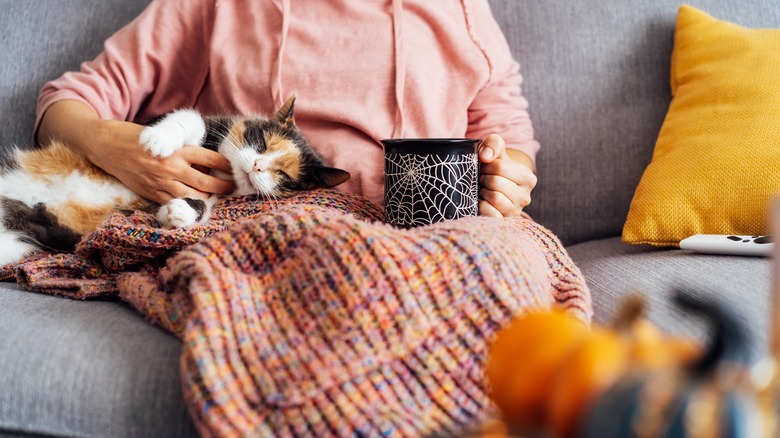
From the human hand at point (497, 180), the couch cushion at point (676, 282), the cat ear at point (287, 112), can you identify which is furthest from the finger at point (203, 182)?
the couch cushion at point (676, 282)

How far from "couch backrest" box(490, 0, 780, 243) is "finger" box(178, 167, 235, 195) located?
72cm

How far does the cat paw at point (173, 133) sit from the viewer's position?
39.9 inches

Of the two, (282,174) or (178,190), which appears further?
(282,174)

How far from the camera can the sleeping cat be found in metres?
1.07

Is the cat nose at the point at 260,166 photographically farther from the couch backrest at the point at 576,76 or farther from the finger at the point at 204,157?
the couch backrest at the point at 576,76

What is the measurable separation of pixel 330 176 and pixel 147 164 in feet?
1.05

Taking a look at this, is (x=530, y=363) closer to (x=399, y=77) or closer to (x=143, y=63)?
(x=399, y=77)

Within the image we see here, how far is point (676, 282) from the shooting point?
34.3 inches

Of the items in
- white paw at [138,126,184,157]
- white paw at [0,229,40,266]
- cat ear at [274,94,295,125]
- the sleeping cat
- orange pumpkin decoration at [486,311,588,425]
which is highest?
orange pumpkin decoration at [486,311,588,425]

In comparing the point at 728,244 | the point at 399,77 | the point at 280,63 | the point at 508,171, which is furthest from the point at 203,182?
the point at 728,244

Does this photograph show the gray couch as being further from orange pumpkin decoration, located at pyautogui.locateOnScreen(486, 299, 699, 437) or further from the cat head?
orange pumpkin decoration, located at pyautogui.locateOnScreen(486, 299, 699, 437)

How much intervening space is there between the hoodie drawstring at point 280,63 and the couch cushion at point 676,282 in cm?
68

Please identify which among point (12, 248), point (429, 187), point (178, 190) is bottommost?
point (12, 248)

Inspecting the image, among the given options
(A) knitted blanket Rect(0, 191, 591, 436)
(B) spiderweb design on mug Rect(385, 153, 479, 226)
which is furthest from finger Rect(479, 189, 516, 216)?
(A) knitted blanket Rect(0, 191, 591, 436)
